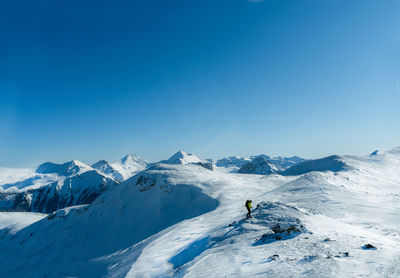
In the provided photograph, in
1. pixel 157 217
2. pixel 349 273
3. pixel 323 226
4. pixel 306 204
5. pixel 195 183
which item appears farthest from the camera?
pixel 195 183

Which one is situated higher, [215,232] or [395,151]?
[395,151]

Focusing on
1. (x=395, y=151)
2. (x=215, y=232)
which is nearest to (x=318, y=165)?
(x=395, y=151)

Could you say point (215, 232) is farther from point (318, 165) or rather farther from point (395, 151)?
point (395, 151)

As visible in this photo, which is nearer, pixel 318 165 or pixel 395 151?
pixel 318 165

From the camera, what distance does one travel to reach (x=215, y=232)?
2088 centimetres

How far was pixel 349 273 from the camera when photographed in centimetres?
1010

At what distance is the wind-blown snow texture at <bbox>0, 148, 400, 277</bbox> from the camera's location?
12.8 m

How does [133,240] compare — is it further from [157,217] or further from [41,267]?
[41,267]

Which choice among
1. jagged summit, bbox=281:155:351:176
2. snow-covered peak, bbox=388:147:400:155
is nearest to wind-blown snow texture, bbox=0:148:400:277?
jagged summit, bbox=281:155:351:176

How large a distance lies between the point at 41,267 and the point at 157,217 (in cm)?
2094

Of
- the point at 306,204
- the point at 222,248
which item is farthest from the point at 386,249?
the point at 306,204

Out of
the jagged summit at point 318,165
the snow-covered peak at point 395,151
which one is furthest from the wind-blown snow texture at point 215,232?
the snow-covered peak at point 395,151

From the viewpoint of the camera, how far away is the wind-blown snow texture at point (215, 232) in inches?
502

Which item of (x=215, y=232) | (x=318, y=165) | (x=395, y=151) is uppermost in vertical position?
(x=395, y=151)
